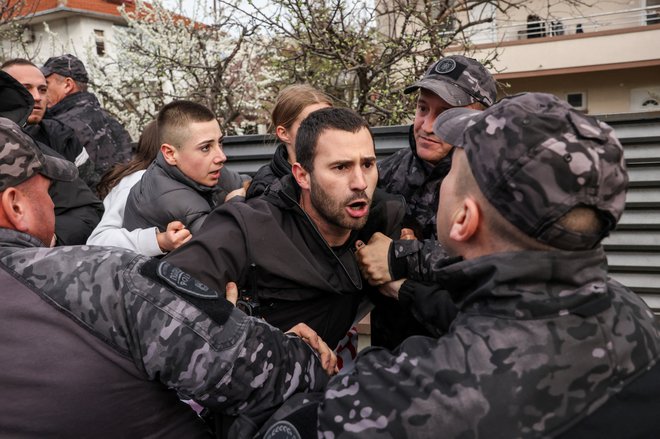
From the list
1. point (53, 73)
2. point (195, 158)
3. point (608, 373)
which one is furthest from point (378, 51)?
point (608, 373)

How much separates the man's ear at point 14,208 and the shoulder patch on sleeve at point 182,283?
1.50 feet

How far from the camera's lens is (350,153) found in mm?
2547

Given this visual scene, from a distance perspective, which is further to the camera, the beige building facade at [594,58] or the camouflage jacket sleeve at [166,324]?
the beige building facade at [594,58]

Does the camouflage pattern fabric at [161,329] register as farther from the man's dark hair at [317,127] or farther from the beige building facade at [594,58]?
the beige building facade at [594,58]

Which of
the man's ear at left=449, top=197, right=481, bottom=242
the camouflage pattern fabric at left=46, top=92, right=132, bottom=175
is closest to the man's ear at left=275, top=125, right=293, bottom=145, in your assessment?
the camouflage pattern fabric at left=46, top=92, right=132, bottom=175

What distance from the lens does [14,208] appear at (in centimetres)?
173

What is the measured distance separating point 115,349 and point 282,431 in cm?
50

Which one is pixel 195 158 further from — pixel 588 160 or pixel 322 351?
pixel 588 160

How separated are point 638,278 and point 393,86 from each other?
11.4 ft

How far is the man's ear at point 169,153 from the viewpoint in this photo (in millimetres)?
3336

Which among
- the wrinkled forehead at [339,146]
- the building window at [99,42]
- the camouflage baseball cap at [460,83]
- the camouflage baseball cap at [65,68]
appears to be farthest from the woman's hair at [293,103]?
the building window at [99,42]

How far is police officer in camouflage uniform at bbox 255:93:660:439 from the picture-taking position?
1.28 meters

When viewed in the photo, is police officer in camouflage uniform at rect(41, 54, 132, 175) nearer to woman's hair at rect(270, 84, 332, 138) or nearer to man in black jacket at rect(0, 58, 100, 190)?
man in black jacket at rect(0, 58, 100, 190)

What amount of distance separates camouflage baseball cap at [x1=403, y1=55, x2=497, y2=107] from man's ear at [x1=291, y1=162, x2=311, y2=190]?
853 mm
